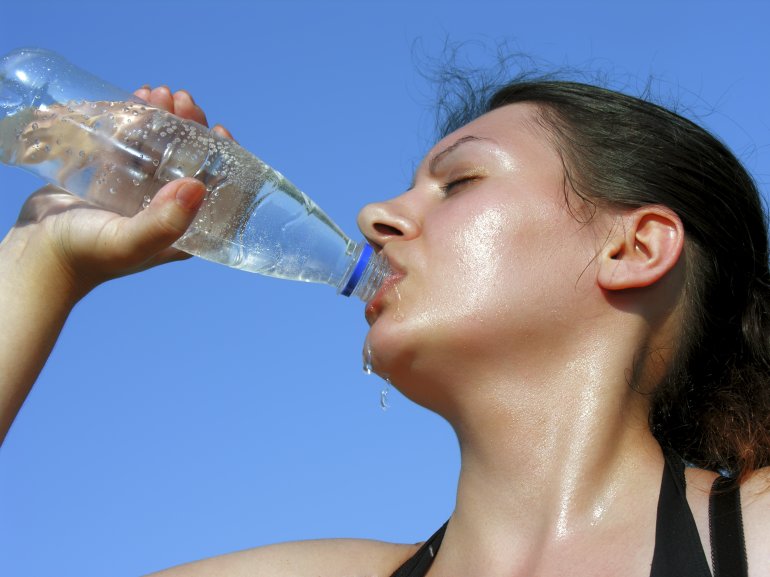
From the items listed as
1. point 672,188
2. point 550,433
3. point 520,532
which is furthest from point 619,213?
point 520,532

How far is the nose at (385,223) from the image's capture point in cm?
308

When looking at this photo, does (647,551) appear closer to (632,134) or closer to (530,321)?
(530,321)

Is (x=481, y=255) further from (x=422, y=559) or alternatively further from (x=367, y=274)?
(x=422, y=559)

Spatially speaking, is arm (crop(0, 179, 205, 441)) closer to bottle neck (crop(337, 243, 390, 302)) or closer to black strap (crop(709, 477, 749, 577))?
bottle neck (crop(337, 243, 390, 302))

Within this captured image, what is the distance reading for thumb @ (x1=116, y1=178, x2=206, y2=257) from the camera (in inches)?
105

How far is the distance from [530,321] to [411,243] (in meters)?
0.45

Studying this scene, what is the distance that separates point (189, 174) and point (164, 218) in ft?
2.73

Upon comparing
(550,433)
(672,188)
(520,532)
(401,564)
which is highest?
(672,188)

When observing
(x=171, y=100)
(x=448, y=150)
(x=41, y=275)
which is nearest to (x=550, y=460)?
(x=448, y=150)

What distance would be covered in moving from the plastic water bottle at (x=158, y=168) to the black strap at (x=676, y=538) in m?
1.16

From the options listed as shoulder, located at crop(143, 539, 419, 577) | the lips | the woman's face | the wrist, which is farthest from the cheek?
the wrist

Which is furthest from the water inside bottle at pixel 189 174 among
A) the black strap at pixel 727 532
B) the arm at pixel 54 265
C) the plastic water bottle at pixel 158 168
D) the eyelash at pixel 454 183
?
the black strap at pixel 727 532

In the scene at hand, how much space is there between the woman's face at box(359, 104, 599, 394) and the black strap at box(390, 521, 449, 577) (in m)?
0.56

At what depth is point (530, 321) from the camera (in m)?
2.86
